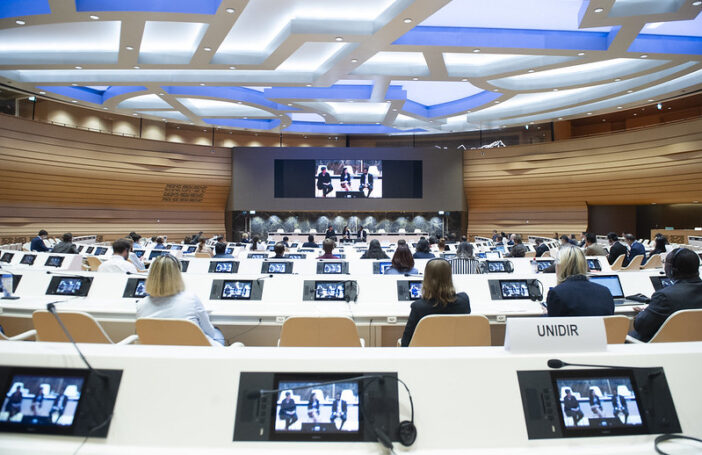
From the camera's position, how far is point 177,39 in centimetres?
901

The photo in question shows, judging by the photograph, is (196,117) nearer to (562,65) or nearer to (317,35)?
(317,35)

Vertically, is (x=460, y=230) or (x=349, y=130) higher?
(x=349, y=130)

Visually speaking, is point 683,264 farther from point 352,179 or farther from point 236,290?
point 352,179

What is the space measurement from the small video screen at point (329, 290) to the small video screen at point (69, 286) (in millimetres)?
2522

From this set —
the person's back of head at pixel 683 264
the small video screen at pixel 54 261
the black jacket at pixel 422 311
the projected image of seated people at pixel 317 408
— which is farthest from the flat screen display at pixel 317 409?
the small video screen at pixel 54 261

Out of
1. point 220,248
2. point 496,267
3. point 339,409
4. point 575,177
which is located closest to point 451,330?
point 339,409

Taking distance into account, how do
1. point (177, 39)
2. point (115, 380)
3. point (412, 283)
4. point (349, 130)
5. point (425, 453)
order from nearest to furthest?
A: point (425, 453) → point (115, 380) → point (412, 283) → point (177, 39) → point (349, 130)

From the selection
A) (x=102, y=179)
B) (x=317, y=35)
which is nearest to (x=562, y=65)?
(x=317, y=35)

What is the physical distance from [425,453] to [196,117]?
1662cm

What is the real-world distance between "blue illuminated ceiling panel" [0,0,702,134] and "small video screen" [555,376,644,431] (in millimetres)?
6515

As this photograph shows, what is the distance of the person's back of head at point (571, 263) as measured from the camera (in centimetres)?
304

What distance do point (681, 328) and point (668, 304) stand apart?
0.68ft

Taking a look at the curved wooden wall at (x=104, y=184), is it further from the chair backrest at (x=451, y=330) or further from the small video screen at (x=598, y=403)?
the small video screen at (x=598, y=403)

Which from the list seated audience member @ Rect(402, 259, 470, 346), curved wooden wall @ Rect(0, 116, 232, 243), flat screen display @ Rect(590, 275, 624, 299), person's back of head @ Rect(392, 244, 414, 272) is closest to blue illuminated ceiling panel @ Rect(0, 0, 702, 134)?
curved wooden wall @ Rect(0, 116, 232, 243)
